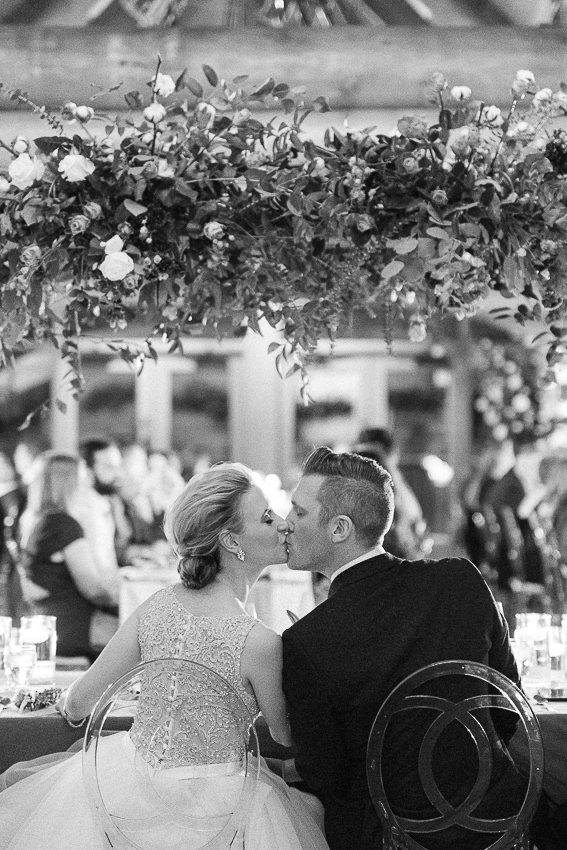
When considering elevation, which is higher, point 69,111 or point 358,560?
point 69,111

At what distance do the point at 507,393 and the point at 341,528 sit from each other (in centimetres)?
967

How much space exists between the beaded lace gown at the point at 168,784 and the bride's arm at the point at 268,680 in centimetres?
2

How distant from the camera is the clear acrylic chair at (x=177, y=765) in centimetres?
244

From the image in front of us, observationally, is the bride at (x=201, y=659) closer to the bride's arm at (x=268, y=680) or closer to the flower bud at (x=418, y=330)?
the bride's arm at (x=268, y=680)

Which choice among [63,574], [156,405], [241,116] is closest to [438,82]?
[241,116]

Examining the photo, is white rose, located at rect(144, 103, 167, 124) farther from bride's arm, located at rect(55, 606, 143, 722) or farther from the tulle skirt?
the tulle skirt

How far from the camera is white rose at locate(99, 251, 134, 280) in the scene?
9.70 ft

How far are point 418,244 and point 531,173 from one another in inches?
15.2

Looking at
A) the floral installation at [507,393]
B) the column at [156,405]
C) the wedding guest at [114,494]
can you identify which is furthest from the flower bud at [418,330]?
the column at [156,405]

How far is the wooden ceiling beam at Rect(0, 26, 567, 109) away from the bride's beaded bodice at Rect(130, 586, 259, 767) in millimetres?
3674

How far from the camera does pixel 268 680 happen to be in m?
2.67

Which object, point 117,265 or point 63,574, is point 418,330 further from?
point 63,574

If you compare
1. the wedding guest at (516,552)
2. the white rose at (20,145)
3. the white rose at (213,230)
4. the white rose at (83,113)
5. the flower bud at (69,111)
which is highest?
the flower bud at (69,111)

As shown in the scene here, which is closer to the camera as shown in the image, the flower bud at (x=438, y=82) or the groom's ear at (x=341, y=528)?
the groom's ear at (x=341, y=528)
